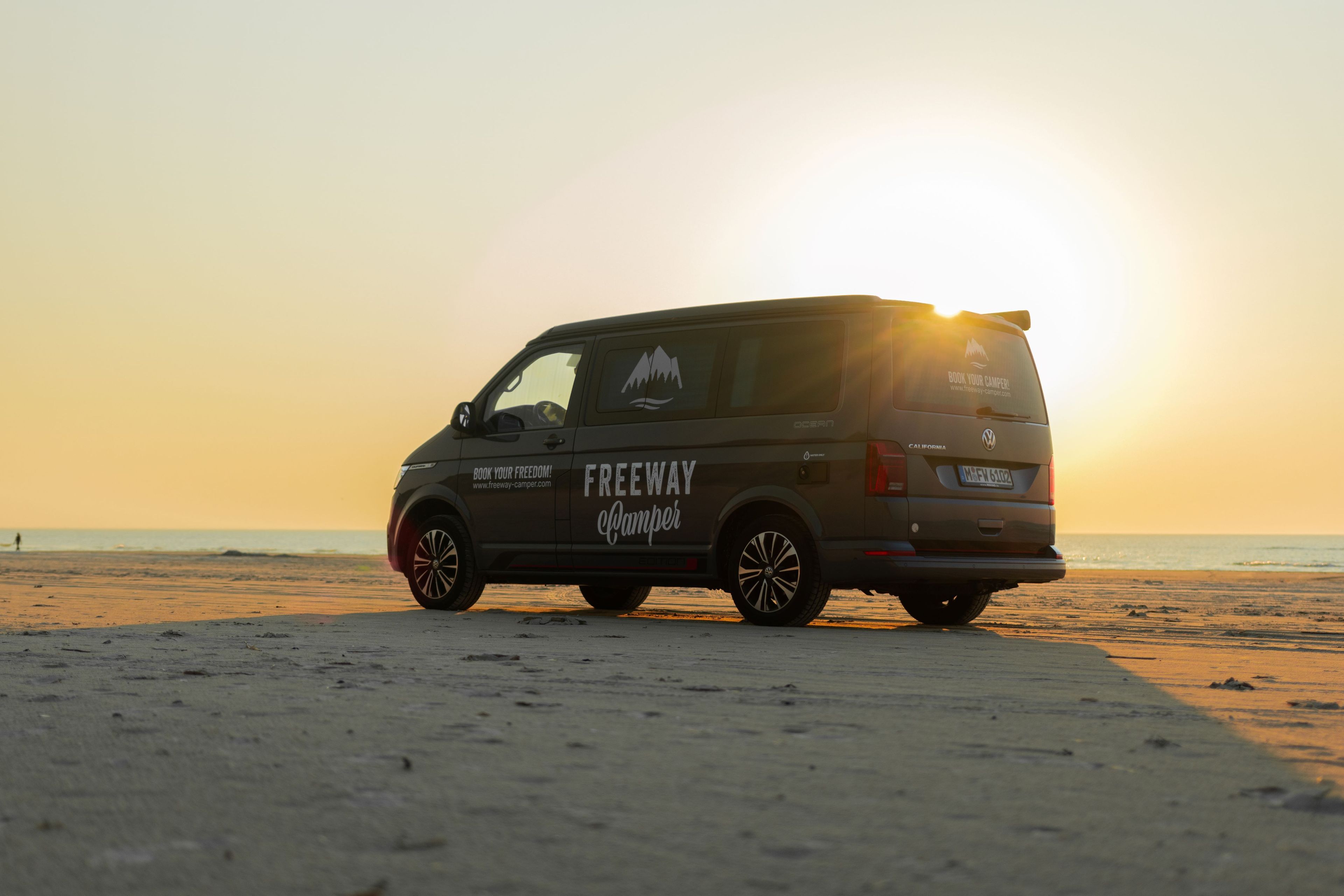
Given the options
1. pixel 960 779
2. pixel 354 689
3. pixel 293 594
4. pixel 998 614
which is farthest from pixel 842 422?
pixel 293 594

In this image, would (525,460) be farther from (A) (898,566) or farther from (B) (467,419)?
(A) (898,566)

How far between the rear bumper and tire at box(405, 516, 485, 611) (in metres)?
3.59

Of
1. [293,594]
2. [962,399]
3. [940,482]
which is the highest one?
[962,399]

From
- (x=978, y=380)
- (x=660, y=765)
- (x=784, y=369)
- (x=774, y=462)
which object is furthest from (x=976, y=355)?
(x=660, y=765)

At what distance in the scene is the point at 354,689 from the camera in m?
5.50

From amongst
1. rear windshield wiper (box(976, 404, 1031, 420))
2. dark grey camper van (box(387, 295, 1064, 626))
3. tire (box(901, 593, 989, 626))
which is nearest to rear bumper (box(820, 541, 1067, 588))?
dark grey camper van (box(387, 295, 1064, 626))

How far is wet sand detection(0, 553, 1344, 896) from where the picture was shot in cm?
281

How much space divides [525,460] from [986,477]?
3.89 meters

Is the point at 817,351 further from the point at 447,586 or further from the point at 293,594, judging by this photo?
the point at 293,594

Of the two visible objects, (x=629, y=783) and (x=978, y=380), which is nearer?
(x=629, y=783)

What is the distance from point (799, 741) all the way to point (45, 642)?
17.2 feet

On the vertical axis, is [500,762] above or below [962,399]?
below

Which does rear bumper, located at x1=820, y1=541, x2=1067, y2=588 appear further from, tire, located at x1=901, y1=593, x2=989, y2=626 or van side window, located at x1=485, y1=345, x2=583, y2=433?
van side window, located at x1=485, y1=345, x2=583, y2=433

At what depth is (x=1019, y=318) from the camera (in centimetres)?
1042
